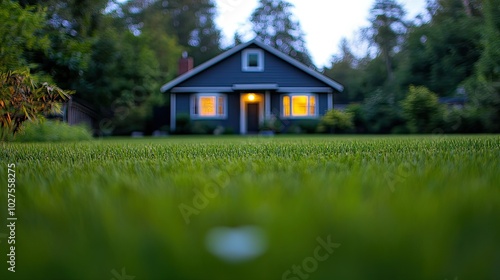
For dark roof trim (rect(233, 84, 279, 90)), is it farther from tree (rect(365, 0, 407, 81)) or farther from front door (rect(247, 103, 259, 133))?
tree (rect(365, 0, 407, 81))

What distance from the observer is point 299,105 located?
845 inches

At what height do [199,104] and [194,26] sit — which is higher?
[194,26]

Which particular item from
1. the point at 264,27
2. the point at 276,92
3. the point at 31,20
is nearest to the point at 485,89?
the point at 276,92

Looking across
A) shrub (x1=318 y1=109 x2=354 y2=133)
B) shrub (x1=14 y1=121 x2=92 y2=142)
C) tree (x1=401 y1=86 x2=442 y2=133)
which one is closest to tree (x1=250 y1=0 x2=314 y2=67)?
shrub (x1=318 y1=109 x2=354 y2=133)

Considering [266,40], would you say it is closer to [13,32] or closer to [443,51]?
[443,51]

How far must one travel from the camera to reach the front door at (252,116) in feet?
74.0

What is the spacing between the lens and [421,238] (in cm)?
60

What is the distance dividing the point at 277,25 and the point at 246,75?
2018 centimetres

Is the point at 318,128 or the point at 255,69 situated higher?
the point at 255,69

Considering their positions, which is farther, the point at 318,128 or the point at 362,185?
the point at 318,128

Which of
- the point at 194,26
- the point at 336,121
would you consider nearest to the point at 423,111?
the point at 336,121

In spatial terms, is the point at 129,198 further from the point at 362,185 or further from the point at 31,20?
the point at 31,20

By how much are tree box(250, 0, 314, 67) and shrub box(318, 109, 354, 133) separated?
2156cm

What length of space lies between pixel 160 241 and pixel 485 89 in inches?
664
